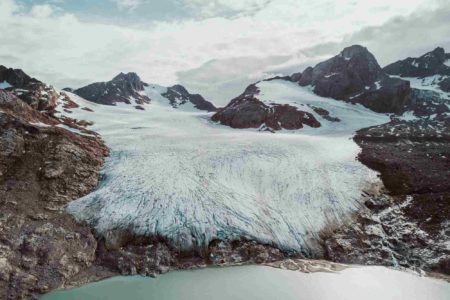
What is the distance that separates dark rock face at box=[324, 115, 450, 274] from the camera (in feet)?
123

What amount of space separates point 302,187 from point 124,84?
154942 mm

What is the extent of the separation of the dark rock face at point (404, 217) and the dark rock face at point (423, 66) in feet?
292

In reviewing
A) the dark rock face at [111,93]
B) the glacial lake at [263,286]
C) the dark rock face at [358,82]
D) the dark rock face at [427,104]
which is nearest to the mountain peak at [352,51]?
the dark rock face at [358,82]

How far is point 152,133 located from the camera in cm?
7144

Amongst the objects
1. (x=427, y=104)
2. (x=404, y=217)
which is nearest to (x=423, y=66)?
(x=427, y=104)

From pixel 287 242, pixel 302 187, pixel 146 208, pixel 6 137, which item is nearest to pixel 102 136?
pixel 6 137

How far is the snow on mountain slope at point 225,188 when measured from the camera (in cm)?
3906

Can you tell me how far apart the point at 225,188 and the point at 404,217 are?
19.2 metres

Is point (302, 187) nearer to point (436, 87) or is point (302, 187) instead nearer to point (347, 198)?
point (347, 198)

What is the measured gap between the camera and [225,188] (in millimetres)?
45625

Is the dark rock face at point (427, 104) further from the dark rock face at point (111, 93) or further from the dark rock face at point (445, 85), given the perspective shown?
the dark rock face at point (111, 93)

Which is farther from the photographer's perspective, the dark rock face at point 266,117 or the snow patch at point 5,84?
the snow patch at point 5,84

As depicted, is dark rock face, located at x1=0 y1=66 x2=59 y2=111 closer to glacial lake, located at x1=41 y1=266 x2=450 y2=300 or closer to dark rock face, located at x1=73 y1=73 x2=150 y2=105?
glacial lake, located at x1=41 y1=266 x2=450 y2=300

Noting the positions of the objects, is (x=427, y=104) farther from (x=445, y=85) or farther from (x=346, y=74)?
(x=346, y=74)
